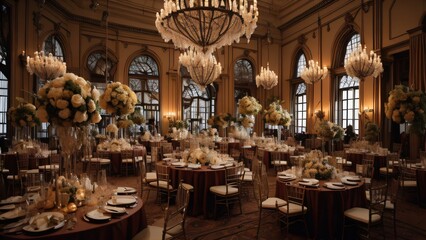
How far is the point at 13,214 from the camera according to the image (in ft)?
8.91

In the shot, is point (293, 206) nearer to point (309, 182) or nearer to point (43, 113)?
point (309, 182)

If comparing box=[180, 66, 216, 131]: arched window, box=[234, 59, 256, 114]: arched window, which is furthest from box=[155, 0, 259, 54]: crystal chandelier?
box=[234, 59, 256, 114]: arched window

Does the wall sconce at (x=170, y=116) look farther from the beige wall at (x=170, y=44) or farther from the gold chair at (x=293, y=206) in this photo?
the gold chair at (x=293, y=206)

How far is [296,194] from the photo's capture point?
4277mm

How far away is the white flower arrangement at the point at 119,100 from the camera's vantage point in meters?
4.97

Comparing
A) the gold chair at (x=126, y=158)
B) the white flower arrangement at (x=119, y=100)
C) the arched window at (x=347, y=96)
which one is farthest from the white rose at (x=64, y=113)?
the arched window at (x=347, y=96)

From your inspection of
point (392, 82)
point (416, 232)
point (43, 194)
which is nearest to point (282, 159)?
point (416, 232)

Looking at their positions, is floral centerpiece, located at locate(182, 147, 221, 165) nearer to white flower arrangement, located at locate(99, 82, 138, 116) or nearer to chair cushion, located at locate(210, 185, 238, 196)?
chair cushion, located at locate(210, 185, 238, 196)

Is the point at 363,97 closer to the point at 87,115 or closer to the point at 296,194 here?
the point at 296,194

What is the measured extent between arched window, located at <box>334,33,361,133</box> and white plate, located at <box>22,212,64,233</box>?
1215 centimetres

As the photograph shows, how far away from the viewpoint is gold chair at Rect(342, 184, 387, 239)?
145 inches

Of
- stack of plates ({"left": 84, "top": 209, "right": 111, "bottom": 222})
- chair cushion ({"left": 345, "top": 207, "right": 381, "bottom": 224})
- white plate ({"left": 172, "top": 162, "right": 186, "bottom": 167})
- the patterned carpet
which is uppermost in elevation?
white plate ({"left": 172, "top": 162, "right": 186, "bottom": 167})

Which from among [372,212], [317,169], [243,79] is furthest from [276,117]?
[243,79]

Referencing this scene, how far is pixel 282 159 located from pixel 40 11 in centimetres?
1009
